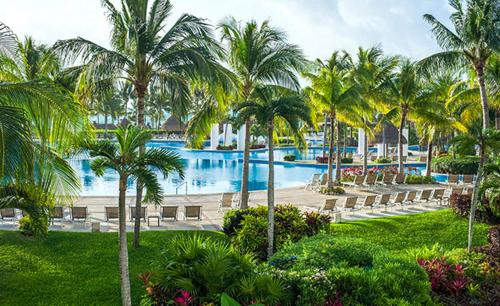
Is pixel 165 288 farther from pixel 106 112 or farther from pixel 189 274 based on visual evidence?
pixel 106 112

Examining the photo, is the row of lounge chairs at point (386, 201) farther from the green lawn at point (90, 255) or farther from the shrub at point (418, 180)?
the shrub at point (418, 180)

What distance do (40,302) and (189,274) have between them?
14.2ft

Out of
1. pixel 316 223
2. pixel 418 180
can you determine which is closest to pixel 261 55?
pixel 316 223

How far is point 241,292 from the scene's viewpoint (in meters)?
6.31

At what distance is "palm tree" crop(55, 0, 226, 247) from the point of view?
1098cm

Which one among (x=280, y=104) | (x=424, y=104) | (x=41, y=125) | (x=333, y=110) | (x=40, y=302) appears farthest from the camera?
(x=424, y=104)

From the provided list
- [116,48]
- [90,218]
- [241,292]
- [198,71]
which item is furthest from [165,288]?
[90,218]

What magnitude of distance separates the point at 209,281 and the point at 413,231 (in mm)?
9995

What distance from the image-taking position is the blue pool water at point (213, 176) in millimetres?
25070

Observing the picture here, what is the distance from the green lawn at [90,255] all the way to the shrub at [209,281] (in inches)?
108

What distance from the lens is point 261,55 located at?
1532 cm

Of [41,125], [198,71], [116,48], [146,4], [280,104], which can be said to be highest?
[146,4]

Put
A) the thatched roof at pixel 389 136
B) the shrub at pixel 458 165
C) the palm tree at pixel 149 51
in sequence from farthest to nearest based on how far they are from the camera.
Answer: the thatched roof at pixel 389 136 → the shrub at pixel 458 165 → the palm tree at pixel 149 51

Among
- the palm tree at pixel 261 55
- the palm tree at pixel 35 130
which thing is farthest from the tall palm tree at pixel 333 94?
the palm tree at pixel 35 130
